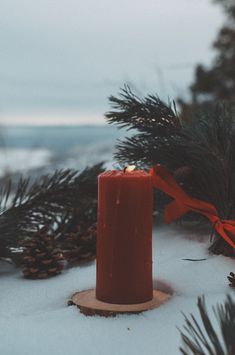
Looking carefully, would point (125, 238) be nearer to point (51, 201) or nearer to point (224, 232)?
point (224, 232)

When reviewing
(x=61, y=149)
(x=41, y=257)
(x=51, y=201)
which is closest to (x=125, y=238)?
(x=41, y=257)

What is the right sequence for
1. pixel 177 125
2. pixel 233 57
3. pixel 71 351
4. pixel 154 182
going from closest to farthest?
1. pixel 71 351
2. pixel 154 182
3. pixel 177 125
4. pixel 233 57

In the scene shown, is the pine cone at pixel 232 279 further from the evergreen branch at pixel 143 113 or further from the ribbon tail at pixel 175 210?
the evergreen branch at pixel 143 113

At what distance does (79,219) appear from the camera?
3.62ft

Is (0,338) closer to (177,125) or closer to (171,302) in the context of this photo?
(171,302)

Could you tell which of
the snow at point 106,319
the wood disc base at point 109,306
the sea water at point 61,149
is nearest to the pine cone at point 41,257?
the snow at point 106,319

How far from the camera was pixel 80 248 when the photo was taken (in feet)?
3.30


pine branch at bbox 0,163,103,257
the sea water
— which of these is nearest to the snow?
pine branch at bbox 0,163,103,257

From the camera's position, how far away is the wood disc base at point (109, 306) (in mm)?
713

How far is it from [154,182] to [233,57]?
620 cm

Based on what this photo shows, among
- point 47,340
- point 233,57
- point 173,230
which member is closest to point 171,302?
point 47,340

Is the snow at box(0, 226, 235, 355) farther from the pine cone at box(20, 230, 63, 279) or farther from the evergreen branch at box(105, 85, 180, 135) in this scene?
the evergreen branch at box(105, 85, 180, 135)

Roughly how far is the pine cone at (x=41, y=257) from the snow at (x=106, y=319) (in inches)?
0.8

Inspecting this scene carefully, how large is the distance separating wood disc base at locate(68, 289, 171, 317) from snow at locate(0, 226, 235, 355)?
0.01 meters
